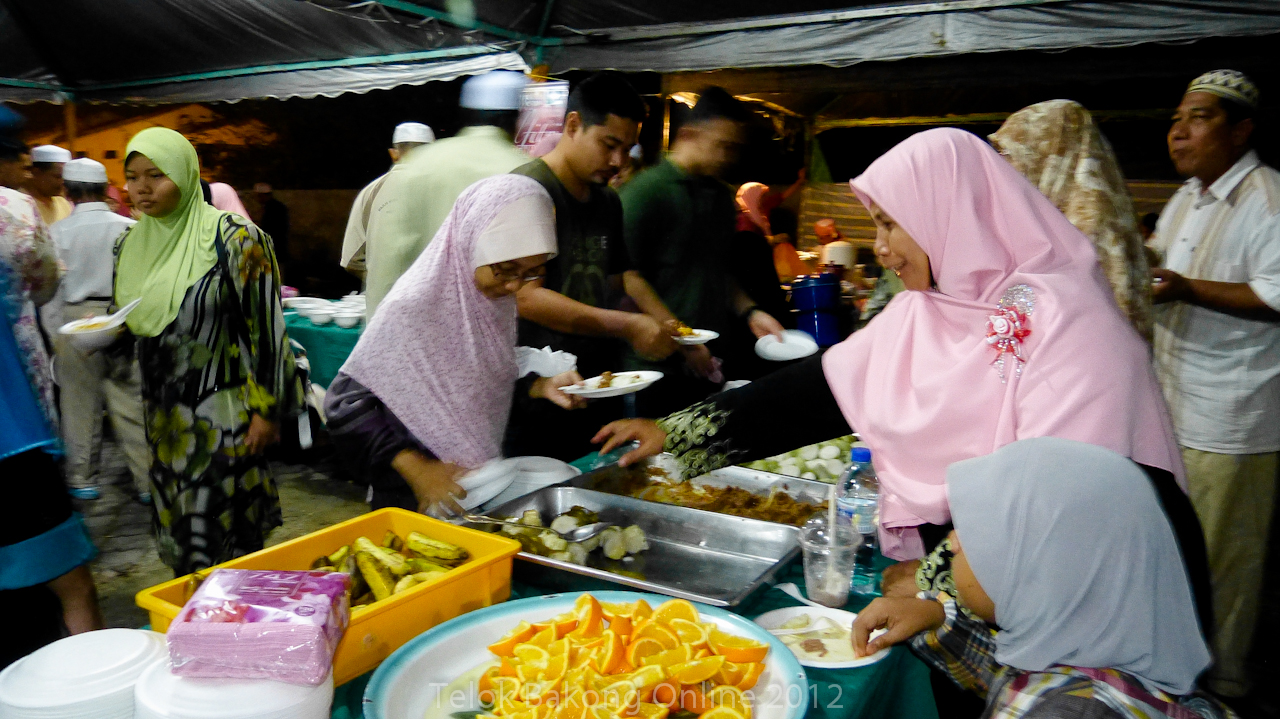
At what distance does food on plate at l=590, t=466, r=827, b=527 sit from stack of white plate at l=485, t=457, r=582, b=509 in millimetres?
103

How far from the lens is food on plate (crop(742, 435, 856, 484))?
2004mm

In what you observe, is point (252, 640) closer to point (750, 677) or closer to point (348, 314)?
point (750, 677)

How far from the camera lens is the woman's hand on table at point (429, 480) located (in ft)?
4.94

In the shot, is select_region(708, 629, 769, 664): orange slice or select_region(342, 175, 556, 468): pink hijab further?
select_region(342, 175, 556, 468): pink hijab

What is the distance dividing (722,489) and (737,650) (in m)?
0.95

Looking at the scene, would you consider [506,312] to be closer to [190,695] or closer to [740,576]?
[740,576]

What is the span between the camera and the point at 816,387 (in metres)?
1.62

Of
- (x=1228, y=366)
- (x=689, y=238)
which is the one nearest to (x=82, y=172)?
(x=689, y=238)

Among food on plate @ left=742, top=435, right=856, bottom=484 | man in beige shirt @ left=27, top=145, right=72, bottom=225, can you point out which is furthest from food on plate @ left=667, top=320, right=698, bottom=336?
man in beige shirt @ left=27, top=145, right=72, bottom=225

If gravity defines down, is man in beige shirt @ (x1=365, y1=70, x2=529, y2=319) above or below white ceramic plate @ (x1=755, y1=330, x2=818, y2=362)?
above

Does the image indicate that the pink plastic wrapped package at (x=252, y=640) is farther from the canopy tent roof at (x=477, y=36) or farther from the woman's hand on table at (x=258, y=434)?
the canopy tent roof at (x=477, y=36)

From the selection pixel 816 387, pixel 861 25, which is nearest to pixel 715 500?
pixel 816 387

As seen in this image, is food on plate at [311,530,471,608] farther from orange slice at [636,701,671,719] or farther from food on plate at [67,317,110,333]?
food on plate at [67,317,110,333]

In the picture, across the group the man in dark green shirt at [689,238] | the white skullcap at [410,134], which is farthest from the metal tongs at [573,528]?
the white skullcap at [410,134]
